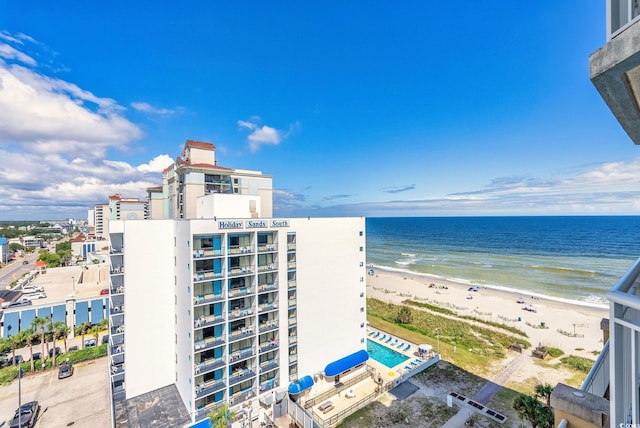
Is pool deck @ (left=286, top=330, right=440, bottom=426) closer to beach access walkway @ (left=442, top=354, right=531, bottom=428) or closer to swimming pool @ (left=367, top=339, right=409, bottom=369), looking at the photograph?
swimming pool @ (left=367, top=339, right=409, bottom=369)

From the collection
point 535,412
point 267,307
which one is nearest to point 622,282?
point 535,412

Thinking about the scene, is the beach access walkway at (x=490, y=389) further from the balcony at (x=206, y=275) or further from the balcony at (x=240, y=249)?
the balcony at (x=206, y=275)

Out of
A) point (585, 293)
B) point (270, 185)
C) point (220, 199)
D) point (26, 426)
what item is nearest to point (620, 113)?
point (220, 199)

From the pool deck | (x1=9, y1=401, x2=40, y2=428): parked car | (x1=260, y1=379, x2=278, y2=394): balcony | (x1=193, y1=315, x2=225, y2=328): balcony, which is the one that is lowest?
the pool deck

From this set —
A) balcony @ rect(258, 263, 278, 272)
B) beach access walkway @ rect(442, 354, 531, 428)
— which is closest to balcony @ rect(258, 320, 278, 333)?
balcony @ rect(258, 263, 278, 272)

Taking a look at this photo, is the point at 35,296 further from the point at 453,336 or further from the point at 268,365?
the point at 453,336

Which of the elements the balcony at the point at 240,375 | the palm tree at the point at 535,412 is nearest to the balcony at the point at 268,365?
the balcony at the point at 240,375

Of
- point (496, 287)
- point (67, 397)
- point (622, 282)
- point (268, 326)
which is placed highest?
point (622, 282)
